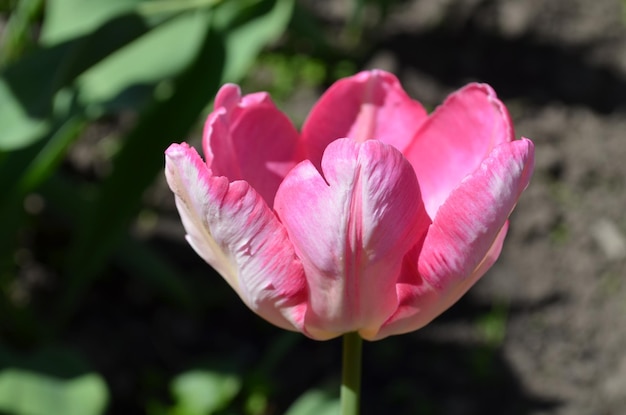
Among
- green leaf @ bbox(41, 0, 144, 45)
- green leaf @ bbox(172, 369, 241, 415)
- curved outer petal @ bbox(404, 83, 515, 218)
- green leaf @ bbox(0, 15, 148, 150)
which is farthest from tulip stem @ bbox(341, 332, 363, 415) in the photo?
green leaf @ bbox(41, 0, 144, 45)

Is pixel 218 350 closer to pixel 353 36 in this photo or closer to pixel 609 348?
pixel 609 348

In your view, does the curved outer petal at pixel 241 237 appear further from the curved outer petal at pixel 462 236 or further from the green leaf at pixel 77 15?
the green leaf at pixel 77 15

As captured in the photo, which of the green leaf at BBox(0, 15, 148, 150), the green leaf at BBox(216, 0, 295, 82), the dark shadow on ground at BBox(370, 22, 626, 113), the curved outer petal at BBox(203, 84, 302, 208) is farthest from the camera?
the dark shadow on ground at BBox(370, 22, 626, 113)

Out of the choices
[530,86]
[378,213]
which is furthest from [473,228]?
[530,86]

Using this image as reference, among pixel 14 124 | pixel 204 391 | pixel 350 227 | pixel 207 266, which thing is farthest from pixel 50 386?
pixel 350 227

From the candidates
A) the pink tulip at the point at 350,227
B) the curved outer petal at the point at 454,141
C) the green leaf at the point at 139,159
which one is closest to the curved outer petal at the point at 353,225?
the pink tulip at the point at 350,227

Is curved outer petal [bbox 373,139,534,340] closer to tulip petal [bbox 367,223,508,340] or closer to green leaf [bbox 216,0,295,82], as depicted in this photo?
tulip petal [bbox 367,223,508,340]
